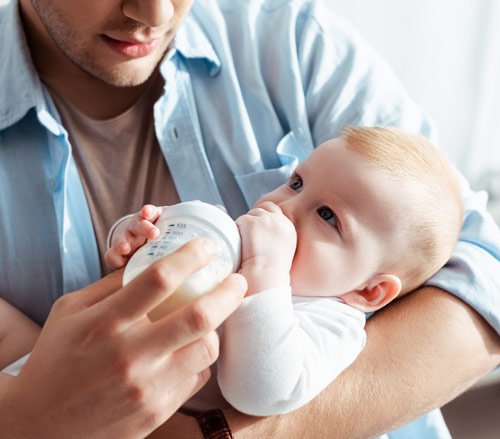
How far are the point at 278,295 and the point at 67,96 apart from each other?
0.78 metres

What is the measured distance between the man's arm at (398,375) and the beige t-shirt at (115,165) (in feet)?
1.69

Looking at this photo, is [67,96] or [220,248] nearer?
[220,248]

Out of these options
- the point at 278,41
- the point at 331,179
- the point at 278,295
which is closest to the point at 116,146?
the point at 278,41

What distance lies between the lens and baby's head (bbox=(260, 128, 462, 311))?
1.21 m

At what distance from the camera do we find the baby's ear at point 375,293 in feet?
4.06

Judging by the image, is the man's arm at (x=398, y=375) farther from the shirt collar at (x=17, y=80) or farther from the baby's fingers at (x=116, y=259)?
the shirt collar at (x=17, y=80)

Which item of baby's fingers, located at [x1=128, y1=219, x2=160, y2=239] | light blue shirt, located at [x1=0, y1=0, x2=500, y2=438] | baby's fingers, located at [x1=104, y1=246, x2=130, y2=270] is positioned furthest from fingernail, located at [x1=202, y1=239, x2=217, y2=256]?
light blue shirt, located at [x1=0, y1=0, x2=500, y2=438]

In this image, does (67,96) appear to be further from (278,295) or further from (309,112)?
(278,295)

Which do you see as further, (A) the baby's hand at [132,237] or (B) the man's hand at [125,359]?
(A) the baby's hand at [132,237]

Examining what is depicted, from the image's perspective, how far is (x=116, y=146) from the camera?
1.55 meters

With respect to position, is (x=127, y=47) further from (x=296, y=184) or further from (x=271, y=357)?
(x=271, y=357)

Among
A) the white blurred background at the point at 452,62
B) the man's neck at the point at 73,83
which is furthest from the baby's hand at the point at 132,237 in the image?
the white blurred background at the point at 452,62

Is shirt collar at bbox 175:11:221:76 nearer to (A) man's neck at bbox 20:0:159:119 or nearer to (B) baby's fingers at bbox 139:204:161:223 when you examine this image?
(A) man's neck at bbox 20:0:159:119

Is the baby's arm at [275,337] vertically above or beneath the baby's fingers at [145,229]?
beneath
